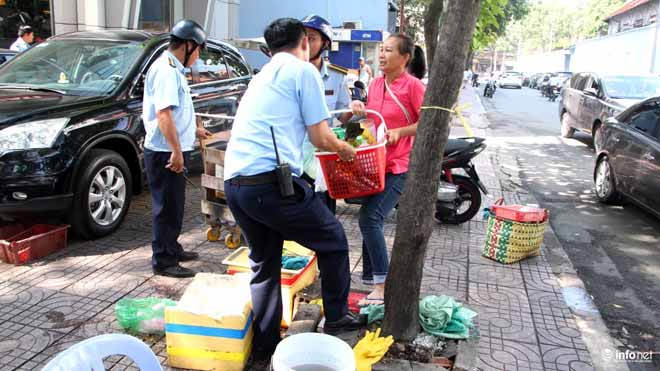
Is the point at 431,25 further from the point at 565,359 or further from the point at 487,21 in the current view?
the point at 565,359

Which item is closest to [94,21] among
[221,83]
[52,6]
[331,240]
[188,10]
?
[52,6]

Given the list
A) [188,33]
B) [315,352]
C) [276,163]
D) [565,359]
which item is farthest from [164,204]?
[565,359]

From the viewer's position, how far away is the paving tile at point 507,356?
3.33 m

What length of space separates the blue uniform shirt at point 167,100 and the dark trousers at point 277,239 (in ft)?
4.43

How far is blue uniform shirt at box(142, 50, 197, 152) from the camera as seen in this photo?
386 centimetres

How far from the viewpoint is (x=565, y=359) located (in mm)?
3457

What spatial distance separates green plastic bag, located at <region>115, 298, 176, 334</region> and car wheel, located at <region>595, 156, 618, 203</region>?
20.5 ft

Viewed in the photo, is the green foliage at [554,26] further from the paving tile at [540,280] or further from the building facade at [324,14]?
the paving tile at [540,280]

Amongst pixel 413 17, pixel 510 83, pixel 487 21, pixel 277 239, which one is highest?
pixel 413 17

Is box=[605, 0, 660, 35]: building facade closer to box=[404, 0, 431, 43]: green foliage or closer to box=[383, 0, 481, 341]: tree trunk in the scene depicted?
box=[404, 0, 431, 43]: green foliage

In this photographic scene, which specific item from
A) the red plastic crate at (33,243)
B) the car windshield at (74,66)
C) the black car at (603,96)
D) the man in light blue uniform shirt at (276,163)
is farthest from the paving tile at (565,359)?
the black car at (603,96)

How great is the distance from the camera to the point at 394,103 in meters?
3.76

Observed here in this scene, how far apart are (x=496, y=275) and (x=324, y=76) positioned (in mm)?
2294

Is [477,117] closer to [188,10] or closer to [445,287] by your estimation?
[188,10]
